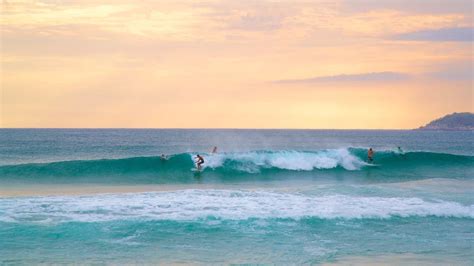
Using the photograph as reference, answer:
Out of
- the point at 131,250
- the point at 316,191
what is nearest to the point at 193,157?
the point at 316,191

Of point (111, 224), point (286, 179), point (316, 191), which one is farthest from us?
point (286, 179)

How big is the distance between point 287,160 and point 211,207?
14630 mm

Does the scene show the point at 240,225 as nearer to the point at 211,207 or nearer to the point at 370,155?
the point at 211,207

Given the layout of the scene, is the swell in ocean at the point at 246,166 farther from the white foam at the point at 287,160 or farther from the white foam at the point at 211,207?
the white foam at the point at 211,207

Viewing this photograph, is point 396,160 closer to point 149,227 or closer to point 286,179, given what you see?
point 286,179

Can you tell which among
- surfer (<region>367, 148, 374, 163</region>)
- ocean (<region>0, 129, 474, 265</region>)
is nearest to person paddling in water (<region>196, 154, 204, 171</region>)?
ocean (<region>0, 129, 474, 265</region>)

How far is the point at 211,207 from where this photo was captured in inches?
546

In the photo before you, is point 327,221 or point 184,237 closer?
point 184,237

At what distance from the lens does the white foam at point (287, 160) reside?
88.8ft

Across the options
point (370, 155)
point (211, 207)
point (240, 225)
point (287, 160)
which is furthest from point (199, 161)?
Result: point (240, 225)

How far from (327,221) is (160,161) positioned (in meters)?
15.5

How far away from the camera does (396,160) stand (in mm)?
30812

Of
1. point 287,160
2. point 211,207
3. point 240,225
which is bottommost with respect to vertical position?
point 240,225

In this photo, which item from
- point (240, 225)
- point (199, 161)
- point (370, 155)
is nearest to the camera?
point (240, 225)
